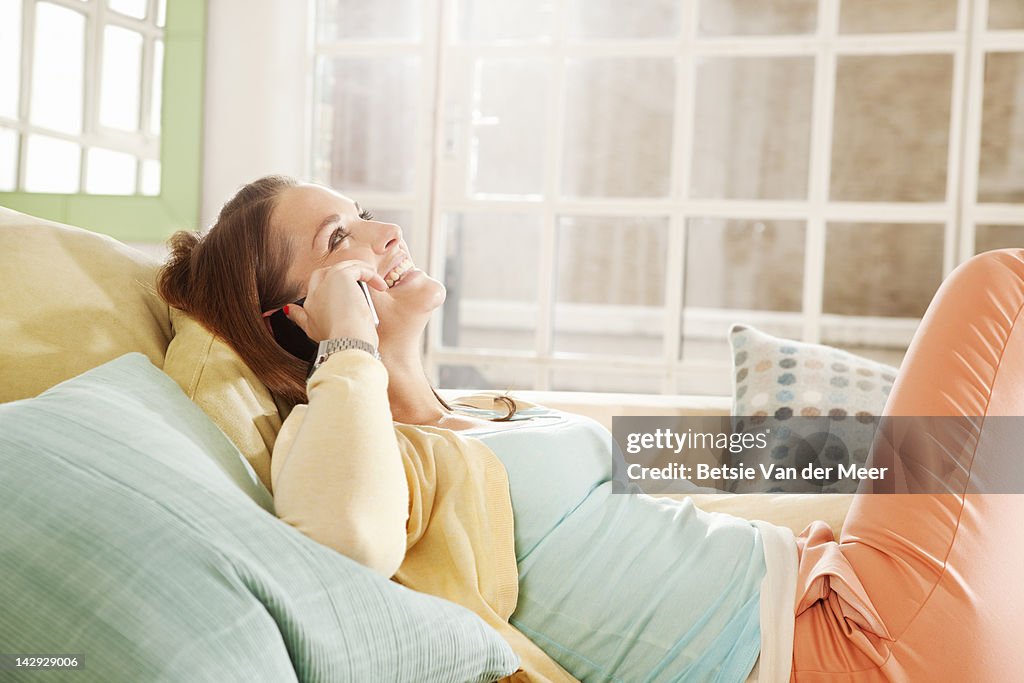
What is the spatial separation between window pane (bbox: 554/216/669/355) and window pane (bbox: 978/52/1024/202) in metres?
1.50

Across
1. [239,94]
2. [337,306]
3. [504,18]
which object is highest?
[504,18]

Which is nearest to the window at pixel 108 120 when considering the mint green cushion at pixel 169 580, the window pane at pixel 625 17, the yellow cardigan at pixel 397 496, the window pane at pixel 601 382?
the window pane at pixel 625 17

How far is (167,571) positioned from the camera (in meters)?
0.73

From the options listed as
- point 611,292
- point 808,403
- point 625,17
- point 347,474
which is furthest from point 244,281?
point 611,292

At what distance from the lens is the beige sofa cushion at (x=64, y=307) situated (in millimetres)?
1126

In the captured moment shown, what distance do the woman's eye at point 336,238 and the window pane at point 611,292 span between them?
2.84 m

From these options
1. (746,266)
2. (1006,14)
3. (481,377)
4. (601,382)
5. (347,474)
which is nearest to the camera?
(347,474)

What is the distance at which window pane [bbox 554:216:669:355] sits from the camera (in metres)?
4.33

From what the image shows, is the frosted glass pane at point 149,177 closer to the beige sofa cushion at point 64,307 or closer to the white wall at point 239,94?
the white wall at point 239,94

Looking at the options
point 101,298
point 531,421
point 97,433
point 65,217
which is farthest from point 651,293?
point 97,433

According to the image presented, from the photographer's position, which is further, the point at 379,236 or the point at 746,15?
the point at 746,15

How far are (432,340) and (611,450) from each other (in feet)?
6.37

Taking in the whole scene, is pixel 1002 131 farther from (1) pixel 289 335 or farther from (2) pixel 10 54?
(2) pixel 10 54

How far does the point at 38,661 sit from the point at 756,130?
3.22 meters
